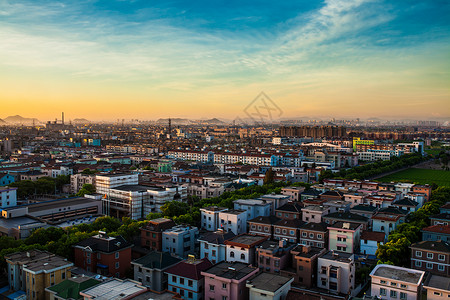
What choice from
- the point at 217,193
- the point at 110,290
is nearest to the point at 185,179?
the point at 217,193

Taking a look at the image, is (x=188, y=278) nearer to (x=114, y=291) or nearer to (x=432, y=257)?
(x=114, y=291)

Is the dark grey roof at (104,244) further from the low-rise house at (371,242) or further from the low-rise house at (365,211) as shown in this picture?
the low-rise house at (365,211)

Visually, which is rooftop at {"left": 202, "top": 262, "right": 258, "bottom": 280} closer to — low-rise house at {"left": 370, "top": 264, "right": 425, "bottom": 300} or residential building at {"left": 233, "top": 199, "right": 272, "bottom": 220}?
low-rise house at {"left": 370, "top": 264, "right": 425, "bottom": 300}

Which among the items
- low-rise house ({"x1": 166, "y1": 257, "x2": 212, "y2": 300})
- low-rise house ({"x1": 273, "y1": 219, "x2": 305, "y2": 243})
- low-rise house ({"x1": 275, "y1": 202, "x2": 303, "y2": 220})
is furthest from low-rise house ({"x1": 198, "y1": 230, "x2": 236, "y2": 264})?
low-rise house ({"x1": 275, "y1": 202, "x2": 303, "y2": 220})

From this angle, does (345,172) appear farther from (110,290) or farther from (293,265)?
(110,290)

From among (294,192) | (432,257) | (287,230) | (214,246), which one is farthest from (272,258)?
(294,192)
